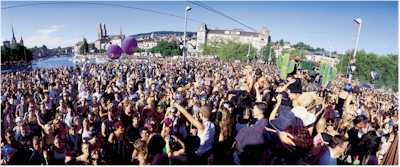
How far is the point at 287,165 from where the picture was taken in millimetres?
3145

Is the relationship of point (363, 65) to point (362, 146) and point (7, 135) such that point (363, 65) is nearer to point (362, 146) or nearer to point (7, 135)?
A: point (362, 146)

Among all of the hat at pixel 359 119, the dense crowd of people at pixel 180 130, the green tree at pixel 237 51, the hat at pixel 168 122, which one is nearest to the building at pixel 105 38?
the dense crowd of people at pixel 180 130

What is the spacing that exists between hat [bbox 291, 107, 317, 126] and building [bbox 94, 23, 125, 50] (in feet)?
9.42

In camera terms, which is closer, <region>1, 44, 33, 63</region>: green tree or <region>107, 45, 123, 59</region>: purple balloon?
<region>1, 44, 33, 63</region>: green tree

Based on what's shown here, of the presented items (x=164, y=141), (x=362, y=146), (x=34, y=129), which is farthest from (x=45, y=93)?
(x=362, y=146)

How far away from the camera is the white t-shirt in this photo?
3.57 meters

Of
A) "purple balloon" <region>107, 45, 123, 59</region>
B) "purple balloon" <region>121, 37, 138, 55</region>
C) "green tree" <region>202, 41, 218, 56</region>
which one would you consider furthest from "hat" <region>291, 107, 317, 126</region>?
"green tree" <region>202, 41, 218, 56</region>

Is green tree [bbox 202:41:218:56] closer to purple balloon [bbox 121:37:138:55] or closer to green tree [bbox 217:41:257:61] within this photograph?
green tree [bbox 217:41:257:61]

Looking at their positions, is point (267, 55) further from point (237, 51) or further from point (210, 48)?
point (210, 48)

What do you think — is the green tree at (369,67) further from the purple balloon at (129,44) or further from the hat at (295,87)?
the purple balloon at (129,44)

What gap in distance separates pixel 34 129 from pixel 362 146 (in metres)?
3.99

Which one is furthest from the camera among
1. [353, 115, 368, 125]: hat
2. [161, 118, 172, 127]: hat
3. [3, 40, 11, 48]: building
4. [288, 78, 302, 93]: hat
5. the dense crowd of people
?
[353, 115, 368, 125]: hat

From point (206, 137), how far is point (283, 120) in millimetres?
817

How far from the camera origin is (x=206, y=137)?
141 inches
